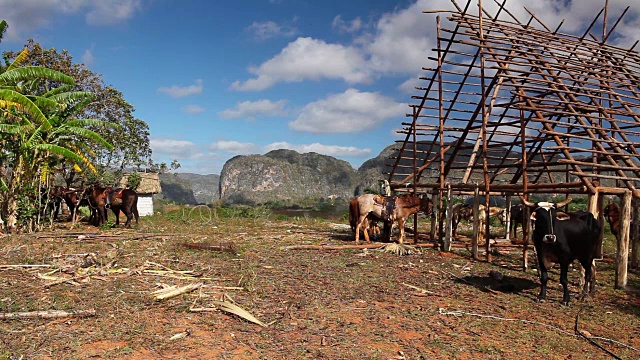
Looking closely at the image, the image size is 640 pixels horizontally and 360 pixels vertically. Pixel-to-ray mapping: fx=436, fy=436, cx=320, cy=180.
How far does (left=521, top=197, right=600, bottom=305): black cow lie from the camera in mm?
8695

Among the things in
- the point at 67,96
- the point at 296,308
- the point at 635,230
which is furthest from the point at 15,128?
the point at 635,230

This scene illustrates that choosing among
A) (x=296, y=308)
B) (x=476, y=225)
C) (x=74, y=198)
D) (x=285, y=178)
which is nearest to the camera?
(x=296, y=308)

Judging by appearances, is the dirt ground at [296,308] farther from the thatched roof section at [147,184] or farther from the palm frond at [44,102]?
the thatched roof section at [147,184]

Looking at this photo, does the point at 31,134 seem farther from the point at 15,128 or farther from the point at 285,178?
the point at 285,178

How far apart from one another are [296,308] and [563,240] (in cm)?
551

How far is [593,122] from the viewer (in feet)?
37.4

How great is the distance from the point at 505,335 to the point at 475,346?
2.53 feet

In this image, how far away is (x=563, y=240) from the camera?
28.7 feet

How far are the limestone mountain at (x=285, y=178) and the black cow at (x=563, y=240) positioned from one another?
88.2 meters

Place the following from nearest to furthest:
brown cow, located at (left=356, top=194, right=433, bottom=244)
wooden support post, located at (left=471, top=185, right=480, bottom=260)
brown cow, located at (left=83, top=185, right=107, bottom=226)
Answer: wooden support post, located at (left=471, top=185, right=480, bottom=260) < brown cow, located at (left=356, top=194, right=433, bottom=244) < brown cow, located at (left=83, top=185, right=107, bottom=226)

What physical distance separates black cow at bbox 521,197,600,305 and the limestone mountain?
289 ft

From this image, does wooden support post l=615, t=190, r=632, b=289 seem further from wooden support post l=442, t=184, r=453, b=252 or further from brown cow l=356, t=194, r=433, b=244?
brown cow l=356, t=194, r=433, b=244

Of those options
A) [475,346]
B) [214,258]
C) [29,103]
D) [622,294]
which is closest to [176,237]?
[214,258]

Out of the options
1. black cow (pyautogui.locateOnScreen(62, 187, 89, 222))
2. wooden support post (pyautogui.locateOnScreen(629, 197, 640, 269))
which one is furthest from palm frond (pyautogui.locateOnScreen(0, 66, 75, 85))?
wooden support post (pyautogui.locateOnScreen(629, 197, 640, 269))
